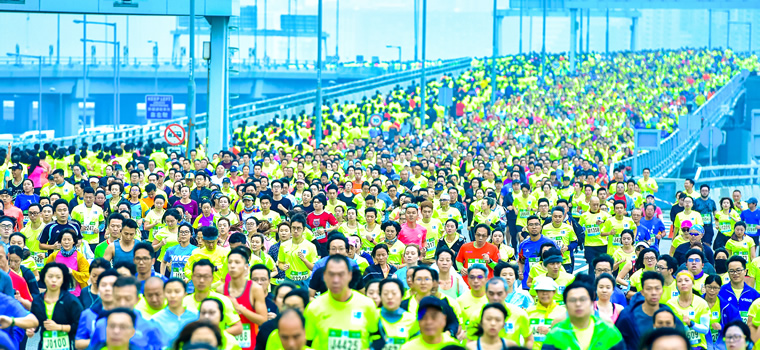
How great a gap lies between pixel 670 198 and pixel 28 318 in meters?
24.4

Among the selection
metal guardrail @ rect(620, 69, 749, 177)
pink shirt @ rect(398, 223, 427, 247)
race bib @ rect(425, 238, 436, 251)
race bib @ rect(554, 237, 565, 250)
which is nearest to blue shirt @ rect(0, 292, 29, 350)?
pink shirt @ rect(398, 223, 427, 247)

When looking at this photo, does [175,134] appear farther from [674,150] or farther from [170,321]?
[674,150]

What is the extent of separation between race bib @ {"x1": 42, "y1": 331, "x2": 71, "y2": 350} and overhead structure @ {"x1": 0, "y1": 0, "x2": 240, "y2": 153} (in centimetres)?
1676

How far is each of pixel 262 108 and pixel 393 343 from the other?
37056mm

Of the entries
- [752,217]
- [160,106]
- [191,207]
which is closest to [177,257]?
[191,207]

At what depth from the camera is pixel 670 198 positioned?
105ft

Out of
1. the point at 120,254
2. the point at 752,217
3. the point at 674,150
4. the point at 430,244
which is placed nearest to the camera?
the point at 120,254

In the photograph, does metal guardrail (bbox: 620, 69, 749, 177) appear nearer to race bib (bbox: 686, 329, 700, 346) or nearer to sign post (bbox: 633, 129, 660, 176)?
sign post (bbox: 633, 129, 660, 176)

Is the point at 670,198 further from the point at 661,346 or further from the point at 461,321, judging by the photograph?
the point at 661,346

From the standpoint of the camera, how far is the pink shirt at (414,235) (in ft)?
50.4

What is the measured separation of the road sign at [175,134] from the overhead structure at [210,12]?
220 cm

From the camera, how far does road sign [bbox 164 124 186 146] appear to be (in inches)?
1043

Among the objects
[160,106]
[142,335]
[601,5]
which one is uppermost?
[601,5]

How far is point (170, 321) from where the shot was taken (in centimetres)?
877
